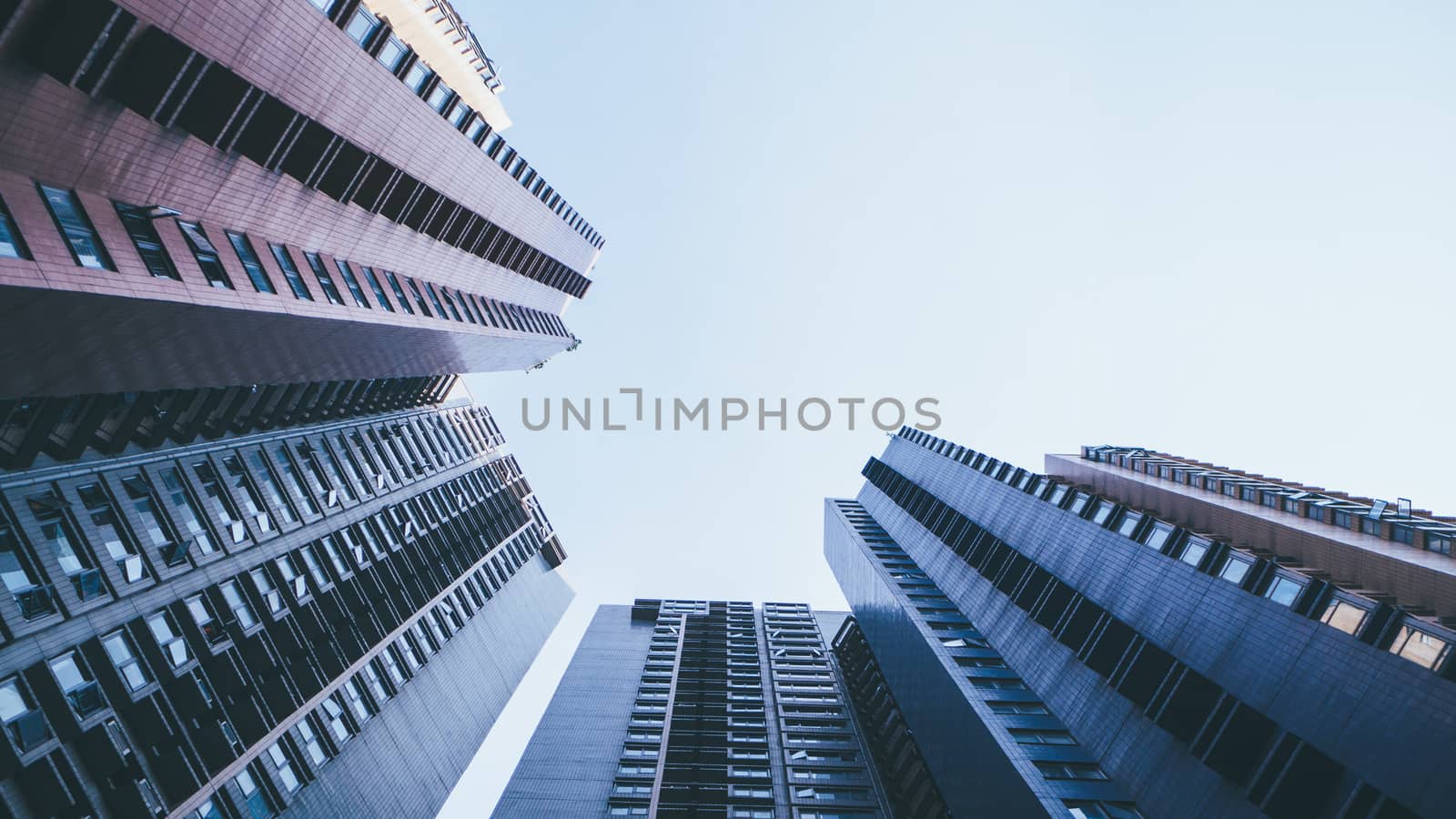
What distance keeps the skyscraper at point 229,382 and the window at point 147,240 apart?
9 cm

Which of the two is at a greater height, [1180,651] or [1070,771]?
[1180,651]

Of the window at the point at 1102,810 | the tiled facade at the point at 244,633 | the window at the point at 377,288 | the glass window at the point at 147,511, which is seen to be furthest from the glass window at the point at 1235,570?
the glass window at the point at 147,511

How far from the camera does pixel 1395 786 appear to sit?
67.8 feet

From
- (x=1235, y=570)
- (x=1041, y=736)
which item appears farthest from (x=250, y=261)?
(x=1041, y=736)

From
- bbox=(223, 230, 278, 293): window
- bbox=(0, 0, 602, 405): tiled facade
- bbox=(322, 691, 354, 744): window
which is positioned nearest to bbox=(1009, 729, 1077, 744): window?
bbox=(322, 691, 354, 744): window

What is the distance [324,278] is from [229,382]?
25.0 feet

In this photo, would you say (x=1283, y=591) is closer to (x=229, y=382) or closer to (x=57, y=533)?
(x=229, y=382)

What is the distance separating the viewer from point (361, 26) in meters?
30.5

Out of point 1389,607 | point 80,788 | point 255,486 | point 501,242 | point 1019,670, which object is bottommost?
point 1019,670

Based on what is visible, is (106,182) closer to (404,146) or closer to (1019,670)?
(404,146)

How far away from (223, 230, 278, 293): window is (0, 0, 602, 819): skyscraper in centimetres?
12

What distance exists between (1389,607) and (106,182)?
4399 cm

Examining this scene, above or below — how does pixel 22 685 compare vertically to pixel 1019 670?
above

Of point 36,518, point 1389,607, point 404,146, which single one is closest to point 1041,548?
point 1389,607
